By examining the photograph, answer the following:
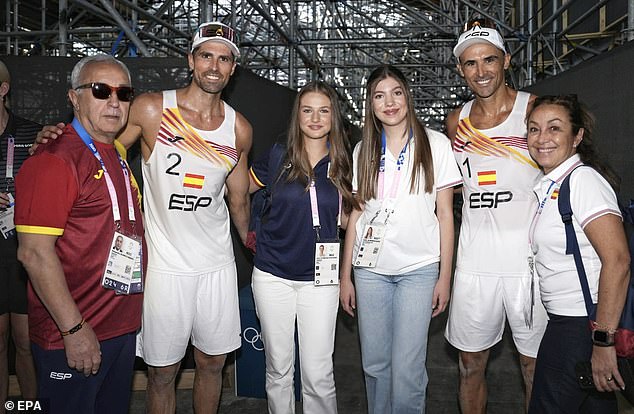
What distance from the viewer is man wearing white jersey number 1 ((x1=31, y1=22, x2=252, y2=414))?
2.50 metres

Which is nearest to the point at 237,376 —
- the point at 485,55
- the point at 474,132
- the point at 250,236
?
the point at 250,236

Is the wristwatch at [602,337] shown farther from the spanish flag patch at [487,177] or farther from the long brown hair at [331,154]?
the long brown hair at [331,154]

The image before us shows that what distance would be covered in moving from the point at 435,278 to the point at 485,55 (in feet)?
3.64

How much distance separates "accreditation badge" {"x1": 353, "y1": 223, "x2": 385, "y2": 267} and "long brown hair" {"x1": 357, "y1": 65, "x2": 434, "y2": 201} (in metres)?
0.14

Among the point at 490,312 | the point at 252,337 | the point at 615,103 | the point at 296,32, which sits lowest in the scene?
the point at 252,337

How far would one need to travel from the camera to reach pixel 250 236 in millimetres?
2773

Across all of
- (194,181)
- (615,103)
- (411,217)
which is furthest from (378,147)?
(615,103)

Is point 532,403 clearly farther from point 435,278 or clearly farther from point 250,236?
point 250,236

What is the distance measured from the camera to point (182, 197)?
98.9 inches

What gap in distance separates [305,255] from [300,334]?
38 centimetres

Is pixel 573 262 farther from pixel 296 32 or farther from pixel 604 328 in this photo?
pixel 296 32

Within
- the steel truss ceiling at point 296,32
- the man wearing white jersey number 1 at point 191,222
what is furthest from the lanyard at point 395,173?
the steel truss ceiling at point 296,32

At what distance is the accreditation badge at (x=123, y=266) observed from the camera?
2.02 meters

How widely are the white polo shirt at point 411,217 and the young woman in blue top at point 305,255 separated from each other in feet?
0.66
